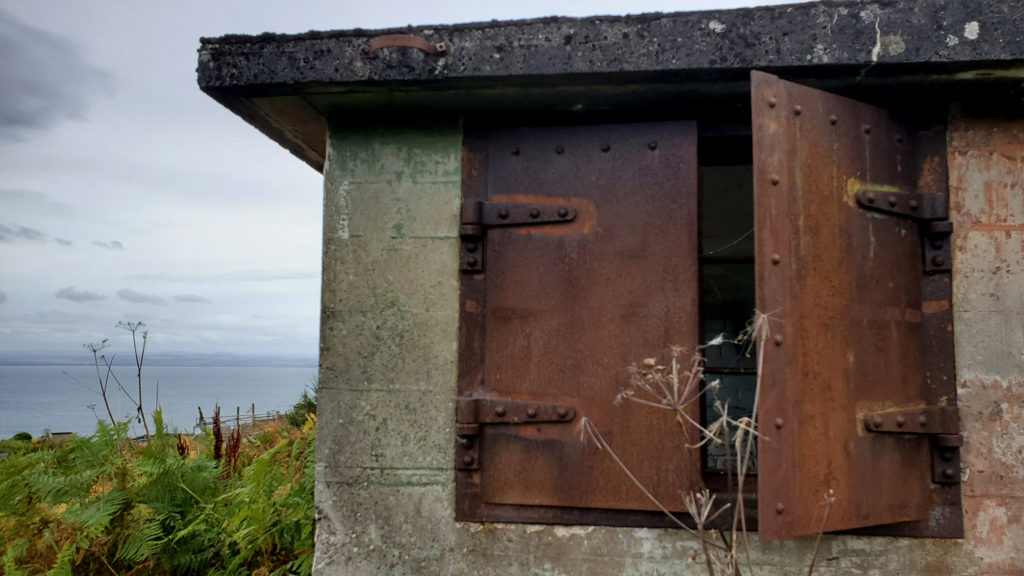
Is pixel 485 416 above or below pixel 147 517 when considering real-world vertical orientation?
above

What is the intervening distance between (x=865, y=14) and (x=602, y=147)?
3.58ft

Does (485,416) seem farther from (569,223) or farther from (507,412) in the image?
(569,223)

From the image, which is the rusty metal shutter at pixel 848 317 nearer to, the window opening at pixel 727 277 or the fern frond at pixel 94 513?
the window opening at pixel 727 277

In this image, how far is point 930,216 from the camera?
2.69 meters

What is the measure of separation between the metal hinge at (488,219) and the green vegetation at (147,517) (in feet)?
5.78

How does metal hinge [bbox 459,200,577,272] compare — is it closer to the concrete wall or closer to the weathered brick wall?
the concrete wall

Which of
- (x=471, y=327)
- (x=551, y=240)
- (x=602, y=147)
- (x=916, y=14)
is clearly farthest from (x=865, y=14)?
(x=471, y=327)

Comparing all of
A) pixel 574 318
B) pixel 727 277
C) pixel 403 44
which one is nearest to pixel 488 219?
pixel 574 318

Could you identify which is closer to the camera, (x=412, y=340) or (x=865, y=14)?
(x=865, y=14)

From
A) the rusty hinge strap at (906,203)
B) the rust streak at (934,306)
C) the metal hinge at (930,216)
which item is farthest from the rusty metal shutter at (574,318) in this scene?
the rust streak at (934,306)

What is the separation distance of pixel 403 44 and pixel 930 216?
2.22 metres

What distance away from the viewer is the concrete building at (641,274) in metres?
2.51

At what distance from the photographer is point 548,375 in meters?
2.80

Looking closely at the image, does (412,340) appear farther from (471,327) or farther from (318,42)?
(318,42)
